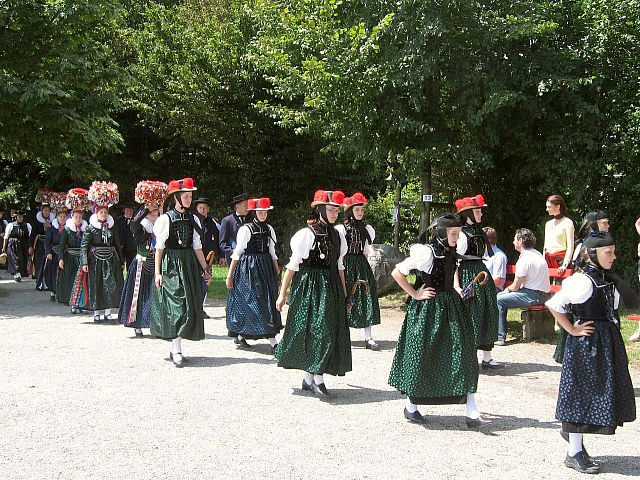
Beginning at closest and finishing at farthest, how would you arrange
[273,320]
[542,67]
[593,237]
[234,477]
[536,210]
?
[234,477]
[593,237]
[273,320]
[542,67]
[536,210]

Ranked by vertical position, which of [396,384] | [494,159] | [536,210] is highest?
[494,159]

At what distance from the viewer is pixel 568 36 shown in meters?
13.4

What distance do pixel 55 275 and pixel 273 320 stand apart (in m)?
7.58

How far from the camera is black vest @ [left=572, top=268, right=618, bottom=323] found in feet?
16.2

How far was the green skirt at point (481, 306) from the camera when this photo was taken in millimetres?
7824

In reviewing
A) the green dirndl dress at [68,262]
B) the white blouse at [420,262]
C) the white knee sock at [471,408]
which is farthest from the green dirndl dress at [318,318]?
the green dirndl dress at [68,262]

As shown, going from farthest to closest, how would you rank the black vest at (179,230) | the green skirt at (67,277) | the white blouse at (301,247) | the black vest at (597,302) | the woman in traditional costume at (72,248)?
1. the green skirt at (67,277)
2. the woman in traditional costume at (72,248)
3. the black vest at (179,230)
4. the white blouse at (301,247)
5. the black vest at (597,302)

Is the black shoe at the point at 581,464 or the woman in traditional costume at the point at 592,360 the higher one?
the woman in traditional costume at the point at 592,360

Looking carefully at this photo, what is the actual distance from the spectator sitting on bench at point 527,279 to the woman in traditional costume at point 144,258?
4.59 metres

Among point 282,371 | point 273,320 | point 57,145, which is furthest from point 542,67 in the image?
point 57,145

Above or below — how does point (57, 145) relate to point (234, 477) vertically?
above

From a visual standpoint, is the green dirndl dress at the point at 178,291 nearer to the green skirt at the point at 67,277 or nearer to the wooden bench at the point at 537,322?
the wooden bench at the point at 537,322

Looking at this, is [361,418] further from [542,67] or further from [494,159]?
[494,159]

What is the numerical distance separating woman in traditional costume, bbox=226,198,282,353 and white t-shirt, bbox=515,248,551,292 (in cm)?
294
